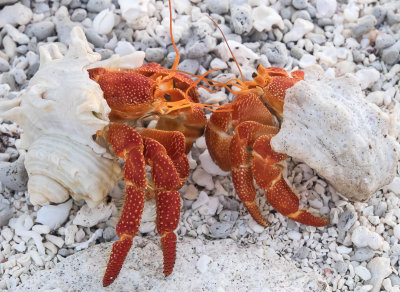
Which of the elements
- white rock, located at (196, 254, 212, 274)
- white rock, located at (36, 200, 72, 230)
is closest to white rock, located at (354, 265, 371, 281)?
white rock, located at (196, 254, 212, 274)

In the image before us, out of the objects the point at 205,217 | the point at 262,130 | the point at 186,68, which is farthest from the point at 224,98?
the point at 205,217

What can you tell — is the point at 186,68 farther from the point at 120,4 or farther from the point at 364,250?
the point at 364,250

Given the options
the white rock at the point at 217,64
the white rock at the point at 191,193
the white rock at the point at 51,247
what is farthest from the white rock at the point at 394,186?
the white rock at the point at 51,247

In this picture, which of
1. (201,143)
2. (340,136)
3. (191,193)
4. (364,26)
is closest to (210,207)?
(191,193)

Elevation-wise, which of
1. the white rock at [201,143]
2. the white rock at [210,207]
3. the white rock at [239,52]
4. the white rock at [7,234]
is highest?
the white rock at [239,52]

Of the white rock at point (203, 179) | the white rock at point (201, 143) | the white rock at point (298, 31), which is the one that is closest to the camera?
the white rock at point (203, 179)

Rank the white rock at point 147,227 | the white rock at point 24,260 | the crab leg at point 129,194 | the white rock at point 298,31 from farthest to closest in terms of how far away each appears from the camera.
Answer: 1. the white rock at point 298,31
2. the white rock at point 147,227
3. the white rock at point 24,260
4. the crab leg at point 129,194

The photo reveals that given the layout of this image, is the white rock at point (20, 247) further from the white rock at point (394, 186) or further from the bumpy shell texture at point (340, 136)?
the white rock at point (394, 186)
